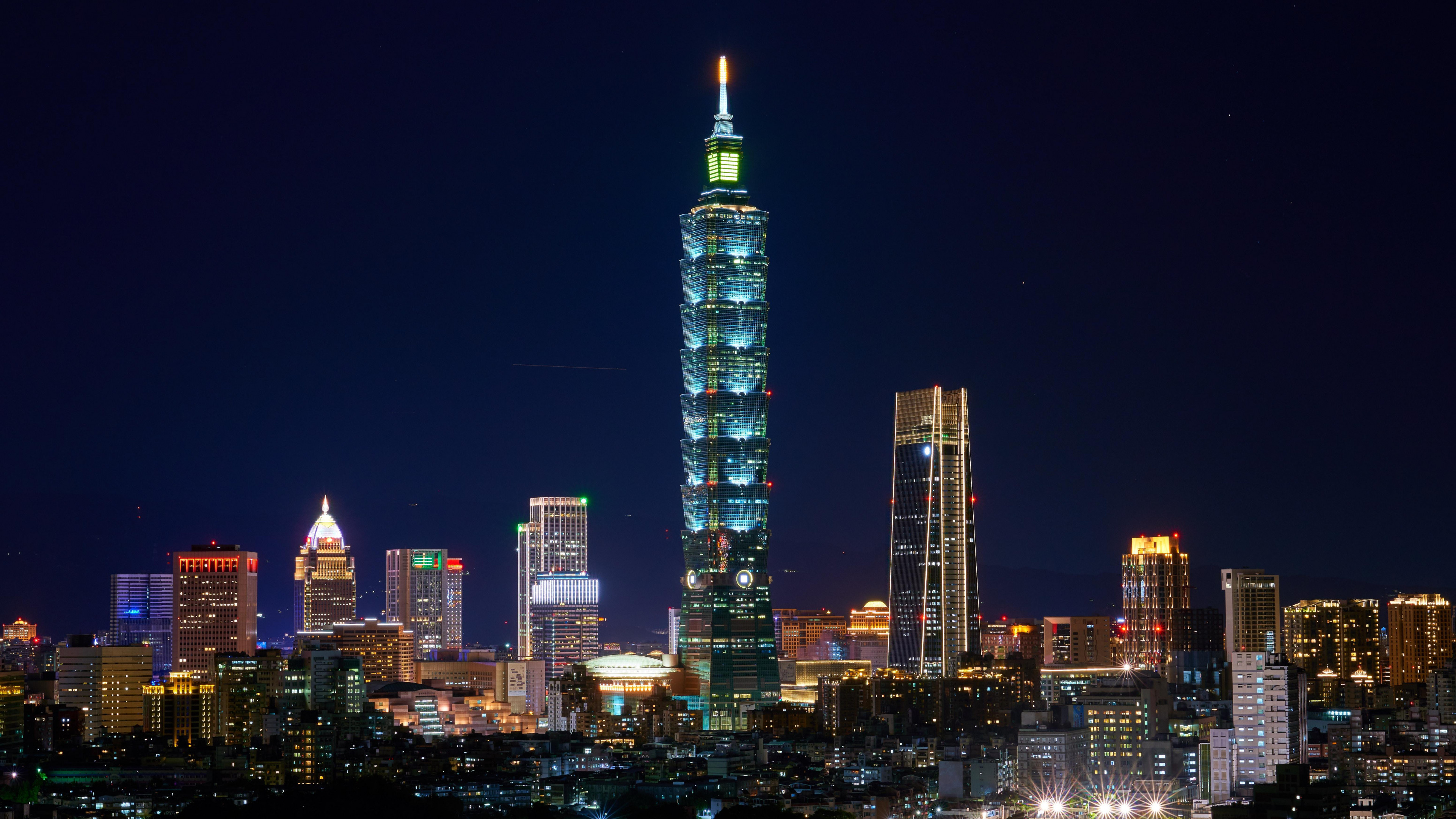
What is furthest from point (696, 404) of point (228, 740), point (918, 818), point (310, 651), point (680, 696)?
point (918, 818)

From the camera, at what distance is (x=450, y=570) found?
175m

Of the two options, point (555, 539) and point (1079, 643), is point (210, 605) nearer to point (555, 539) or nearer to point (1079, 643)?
point (555, 539)

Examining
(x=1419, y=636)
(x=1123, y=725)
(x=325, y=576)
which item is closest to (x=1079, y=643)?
(x=1419, y=636)

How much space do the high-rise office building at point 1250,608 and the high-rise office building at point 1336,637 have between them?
360 cm

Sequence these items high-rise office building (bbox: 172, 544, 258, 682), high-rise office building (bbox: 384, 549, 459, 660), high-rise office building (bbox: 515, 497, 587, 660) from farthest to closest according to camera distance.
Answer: high-rise office building (bbox: 384, 549, 459, 660)
high-rise office building (bbox: 515, 497, 587, 660)
high-rise office building (bbox: 172, 544, 258, 682)

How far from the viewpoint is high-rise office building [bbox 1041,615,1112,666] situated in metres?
135

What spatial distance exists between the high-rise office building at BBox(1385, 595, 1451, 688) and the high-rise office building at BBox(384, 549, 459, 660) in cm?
7483

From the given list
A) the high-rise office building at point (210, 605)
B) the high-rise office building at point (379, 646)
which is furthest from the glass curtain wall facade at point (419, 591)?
the high-rise office building at point (210, 605)

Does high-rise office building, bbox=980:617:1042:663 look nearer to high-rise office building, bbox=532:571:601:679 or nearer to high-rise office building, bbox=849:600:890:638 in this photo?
high-rise office building, bbox=849:600:890:638

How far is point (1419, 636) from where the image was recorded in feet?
403

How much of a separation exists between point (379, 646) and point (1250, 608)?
53.7 meters

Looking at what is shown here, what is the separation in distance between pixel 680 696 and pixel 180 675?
84.9 feet

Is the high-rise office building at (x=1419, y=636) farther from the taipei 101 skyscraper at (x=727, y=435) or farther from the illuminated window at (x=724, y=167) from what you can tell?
the illuminated window at (x=724, y=167)

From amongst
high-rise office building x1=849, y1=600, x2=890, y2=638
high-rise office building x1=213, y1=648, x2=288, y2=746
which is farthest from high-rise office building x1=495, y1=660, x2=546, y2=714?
high-rise office building x1=213, y1=648, x2=288, y2=746
